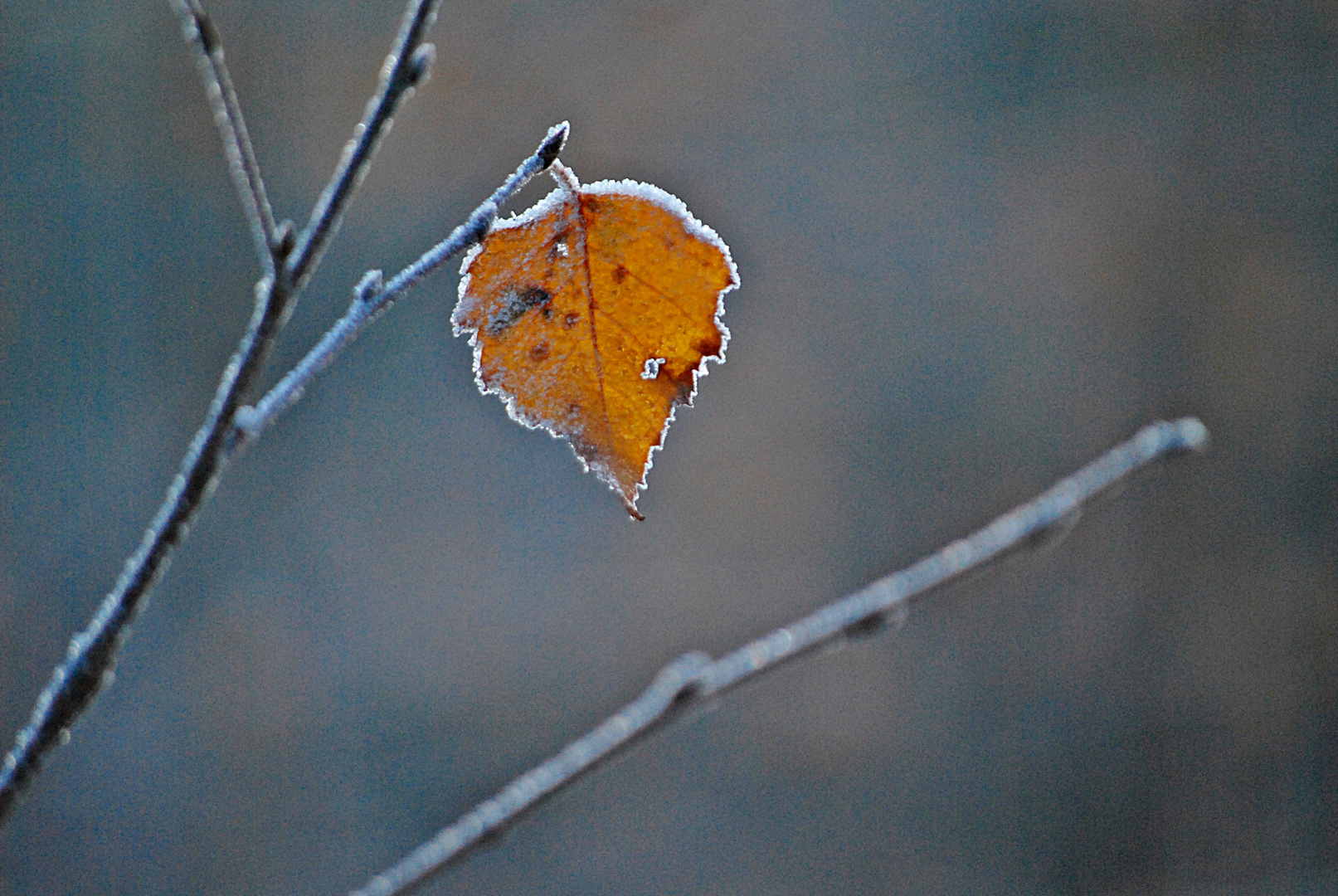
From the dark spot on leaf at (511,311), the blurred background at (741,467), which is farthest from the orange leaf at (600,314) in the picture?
the blurred background at (741,467)

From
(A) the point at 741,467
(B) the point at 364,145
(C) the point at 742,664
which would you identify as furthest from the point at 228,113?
(A) the point at 741,467

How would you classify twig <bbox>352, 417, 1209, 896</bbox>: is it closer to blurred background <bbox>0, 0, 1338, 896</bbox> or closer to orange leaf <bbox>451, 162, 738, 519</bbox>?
orange leaf <bbox>451, 162, 738, 519</bbox>

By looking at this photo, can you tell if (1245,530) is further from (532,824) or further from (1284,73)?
(532,824)

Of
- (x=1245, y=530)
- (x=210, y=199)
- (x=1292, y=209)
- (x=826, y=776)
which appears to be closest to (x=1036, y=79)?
(x=1292, y=209)

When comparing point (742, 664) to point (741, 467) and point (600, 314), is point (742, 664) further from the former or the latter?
point (741, 467)

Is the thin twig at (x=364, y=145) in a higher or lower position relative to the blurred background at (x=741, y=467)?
lower

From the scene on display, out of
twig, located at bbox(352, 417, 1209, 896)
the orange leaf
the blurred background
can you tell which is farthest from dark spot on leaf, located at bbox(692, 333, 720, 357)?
the blurred background

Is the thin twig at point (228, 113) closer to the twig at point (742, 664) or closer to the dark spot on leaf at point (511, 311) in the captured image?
the dark spot on leaf at point (511, 311)
